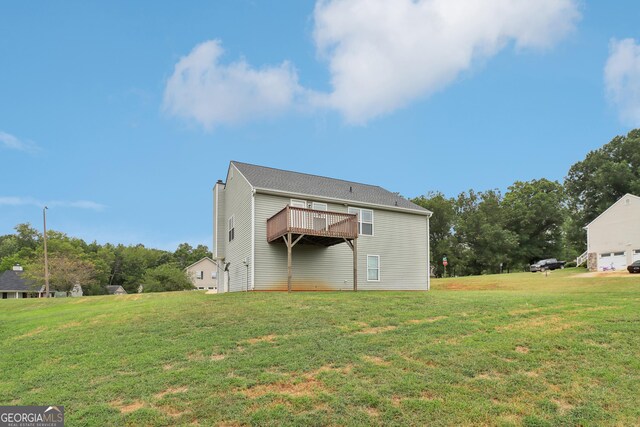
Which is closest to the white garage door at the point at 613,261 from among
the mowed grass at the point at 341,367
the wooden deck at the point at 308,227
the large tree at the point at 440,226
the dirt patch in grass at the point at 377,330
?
the large tree at the point at 440,226

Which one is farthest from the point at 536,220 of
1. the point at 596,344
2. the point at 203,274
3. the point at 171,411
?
the point at 171,411

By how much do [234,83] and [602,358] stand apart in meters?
18.1

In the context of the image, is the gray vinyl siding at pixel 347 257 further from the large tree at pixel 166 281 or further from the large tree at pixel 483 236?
the large tree at pixel 166 281

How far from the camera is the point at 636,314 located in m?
9.77

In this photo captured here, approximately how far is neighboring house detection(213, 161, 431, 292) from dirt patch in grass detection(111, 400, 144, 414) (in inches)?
439

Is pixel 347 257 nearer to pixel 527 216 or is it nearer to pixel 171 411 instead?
pixel 171 411

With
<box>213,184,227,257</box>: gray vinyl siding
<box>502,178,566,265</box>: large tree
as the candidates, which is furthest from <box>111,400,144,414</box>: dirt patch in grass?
<box>502,178,566,265</box>: large tree

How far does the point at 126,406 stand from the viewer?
17.6 feet

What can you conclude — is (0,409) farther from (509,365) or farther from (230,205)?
(230,205)

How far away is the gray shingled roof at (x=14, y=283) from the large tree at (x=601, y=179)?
6360 cm

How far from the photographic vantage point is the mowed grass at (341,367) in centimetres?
502

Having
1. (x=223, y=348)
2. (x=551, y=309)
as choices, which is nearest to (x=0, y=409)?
(x=223, y=348)

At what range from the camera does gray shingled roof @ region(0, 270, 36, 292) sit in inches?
1913

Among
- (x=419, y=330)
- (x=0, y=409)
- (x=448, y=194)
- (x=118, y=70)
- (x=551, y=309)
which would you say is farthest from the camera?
(x=448, y=194)
